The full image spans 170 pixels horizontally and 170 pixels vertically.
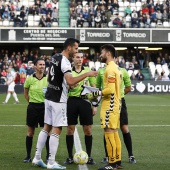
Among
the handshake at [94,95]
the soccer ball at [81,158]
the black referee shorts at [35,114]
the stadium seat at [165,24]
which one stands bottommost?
the soccer ball at [81,158]

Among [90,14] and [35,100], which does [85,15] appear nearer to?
[90,14]

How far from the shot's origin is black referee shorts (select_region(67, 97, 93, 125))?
36.1 ft

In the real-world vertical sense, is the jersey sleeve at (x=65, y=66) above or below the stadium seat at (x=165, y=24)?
below

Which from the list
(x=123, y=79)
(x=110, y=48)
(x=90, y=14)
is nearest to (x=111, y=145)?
(x=110, y=48)

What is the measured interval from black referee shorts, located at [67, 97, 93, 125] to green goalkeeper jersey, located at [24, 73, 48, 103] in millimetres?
568

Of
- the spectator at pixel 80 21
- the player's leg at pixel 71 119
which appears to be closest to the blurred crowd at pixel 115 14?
the spectator at pixel 80 21

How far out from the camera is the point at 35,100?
36.8 ft

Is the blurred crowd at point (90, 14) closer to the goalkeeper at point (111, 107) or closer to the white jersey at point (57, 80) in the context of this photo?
the white jersey at point (57, 80)

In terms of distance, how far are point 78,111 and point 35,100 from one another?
880 mm

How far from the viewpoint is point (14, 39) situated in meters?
42.0

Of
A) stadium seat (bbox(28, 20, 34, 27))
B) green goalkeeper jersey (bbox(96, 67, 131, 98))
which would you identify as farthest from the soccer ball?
stadium seat (bbox(28, 20, 34, 27))

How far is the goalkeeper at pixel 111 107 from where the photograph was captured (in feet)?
31.8

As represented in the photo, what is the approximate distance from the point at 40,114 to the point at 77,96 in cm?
80

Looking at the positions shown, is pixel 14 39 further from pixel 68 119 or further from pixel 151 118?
pixel 68 119
